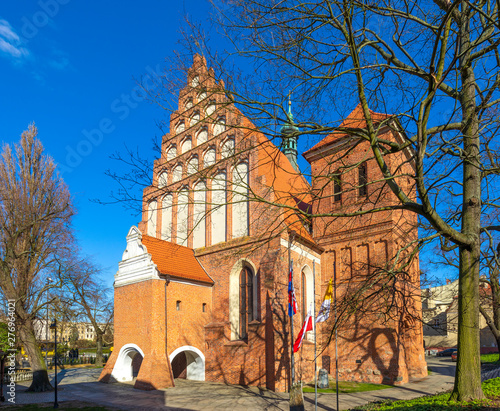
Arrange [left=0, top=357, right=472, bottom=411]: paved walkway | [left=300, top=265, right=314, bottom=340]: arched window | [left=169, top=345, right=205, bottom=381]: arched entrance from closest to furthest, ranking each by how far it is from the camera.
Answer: [left=0, top=357, right=472, bottom=411]: paved walkway → [left=169, top=345, right=205, bottom=381]: arched entrance → [left=300, top=265, right=314, bottom=340]: arched window

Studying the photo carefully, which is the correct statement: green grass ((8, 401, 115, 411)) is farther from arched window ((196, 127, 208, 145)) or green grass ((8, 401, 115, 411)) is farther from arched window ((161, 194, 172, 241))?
arched window ((196, 127, 208, 145))

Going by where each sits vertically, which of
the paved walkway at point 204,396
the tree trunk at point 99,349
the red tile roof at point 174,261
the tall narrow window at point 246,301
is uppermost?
the red tile roof at point 174,261

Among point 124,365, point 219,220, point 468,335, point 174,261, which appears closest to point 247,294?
point 174,261

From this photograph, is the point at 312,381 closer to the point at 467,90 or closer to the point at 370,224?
the point at 370,224

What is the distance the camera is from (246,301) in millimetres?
19047

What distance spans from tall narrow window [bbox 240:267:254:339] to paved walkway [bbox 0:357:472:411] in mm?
2643

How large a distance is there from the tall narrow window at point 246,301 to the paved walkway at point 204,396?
2643mm

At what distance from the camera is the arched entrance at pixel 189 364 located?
19.2 metres

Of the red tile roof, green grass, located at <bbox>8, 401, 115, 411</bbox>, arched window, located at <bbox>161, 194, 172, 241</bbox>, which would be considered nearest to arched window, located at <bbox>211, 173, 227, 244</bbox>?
the red tile roof

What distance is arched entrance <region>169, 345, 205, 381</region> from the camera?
754 inches

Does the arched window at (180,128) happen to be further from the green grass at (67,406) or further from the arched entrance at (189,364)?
the green grass at (67,406)

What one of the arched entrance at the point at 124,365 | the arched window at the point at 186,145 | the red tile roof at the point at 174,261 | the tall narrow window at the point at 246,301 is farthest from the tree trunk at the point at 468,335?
the arched window at the point at 186,145

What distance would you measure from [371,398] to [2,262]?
53.3 ft

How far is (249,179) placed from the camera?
65.3 feet
